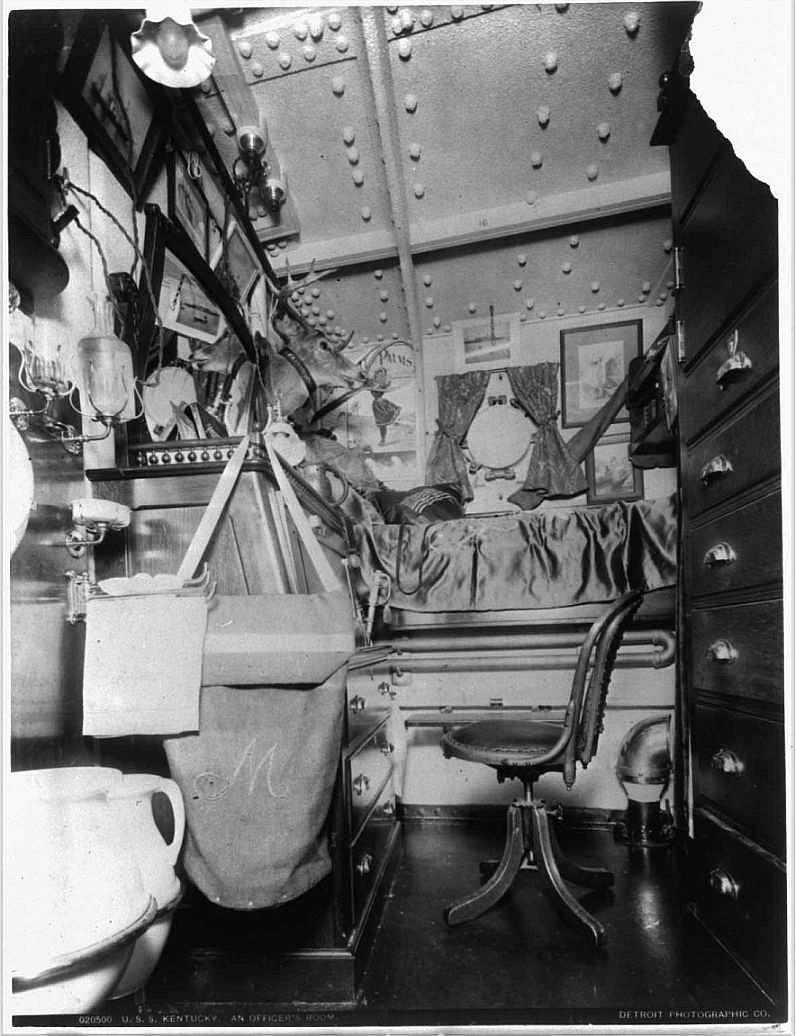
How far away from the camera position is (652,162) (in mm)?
2574

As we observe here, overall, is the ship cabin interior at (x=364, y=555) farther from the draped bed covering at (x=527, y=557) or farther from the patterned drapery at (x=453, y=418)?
the patterned drapery at (x=453, y=418)

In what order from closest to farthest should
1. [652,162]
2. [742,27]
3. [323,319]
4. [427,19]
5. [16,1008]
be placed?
1. [16,1008]
2. [742,27]
3. [427,19]
4. [652,162]
5. [323,319]

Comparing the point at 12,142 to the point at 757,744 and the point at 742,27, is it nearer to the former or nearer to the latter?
the point at 742,27

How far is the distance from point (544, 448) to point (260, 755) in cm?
236

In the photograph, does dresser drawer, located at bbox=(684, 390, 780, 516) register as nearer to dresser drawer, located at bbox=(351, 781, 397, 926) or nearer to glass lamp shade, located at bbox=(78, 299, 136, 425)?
dresser drawer, located at bbox=(351, 781, 397, 926)

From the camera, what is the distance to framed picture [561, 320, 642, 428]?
3146mm

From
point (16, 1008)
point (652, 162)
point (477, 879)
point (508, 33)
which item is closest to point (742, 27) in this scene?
point (508, 33)

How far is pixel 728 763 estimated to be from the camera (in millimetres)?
1260

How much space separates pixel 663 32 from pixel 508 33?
0.55 metres

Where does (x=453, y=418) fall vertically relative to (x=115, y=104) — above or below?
below

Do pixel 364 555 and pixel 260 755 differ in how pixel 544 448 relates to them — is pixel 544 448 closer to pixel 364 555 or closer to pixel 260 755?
pixel 364 555

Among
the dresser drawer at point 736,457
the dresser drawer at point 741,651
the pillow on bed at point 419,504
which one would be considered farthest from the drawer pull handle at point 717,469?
the pillow on bed at point 419,504

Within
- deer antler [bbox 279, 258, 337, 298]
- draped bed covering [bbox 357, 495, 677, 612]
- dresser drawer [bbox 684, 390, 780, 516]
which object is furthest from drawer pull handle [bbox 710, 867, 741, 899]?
deer antler [bbox 279, 258, 337, 298]

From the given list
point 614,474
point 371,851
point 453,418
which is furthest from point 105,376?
point 614,474
